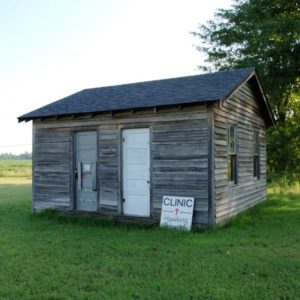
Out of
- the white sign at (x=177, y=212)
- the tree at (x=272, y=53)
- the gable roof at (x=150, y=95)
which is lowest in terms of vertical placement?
the white sign at (x=177, y=212)

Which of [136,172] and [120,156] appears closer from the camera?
[136,172]

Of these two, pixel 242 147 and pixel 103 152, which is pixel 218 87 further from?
pixel 103 152

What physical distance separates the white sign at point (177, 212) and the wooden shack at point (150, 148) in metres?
0.20

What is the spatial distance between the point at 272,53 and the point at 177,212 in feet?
52.5

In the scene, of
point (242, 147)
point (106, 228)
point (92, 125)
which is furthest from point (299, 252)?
point (92, 125)

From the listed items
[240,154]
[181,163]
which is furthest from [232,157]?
[181,163]

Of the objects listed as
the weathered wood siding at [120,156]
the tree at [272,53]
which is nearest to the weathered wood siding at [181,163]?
the weathered wood siding at [120,156]

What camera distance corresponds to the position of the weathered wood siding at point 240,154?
34.4ft

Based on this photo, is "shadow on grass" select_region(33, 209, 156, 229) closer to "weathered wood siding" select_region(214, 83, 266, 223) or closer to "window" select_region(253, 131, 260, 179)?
"weathered wood siding" select_region(214, 83, 266, 223)

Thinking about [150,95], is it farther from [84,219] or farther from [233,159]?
[84,219]

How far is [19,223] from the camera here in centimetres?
1128

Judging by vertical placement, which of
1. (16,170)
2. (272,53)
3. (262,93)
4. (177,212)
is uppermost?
(272,53)

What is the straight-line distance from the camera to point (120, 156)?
1134 centimetres

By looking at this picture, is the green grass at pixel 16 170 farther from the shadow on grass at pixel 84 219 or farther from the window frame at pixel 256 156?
the window frame at pixel 256 156
